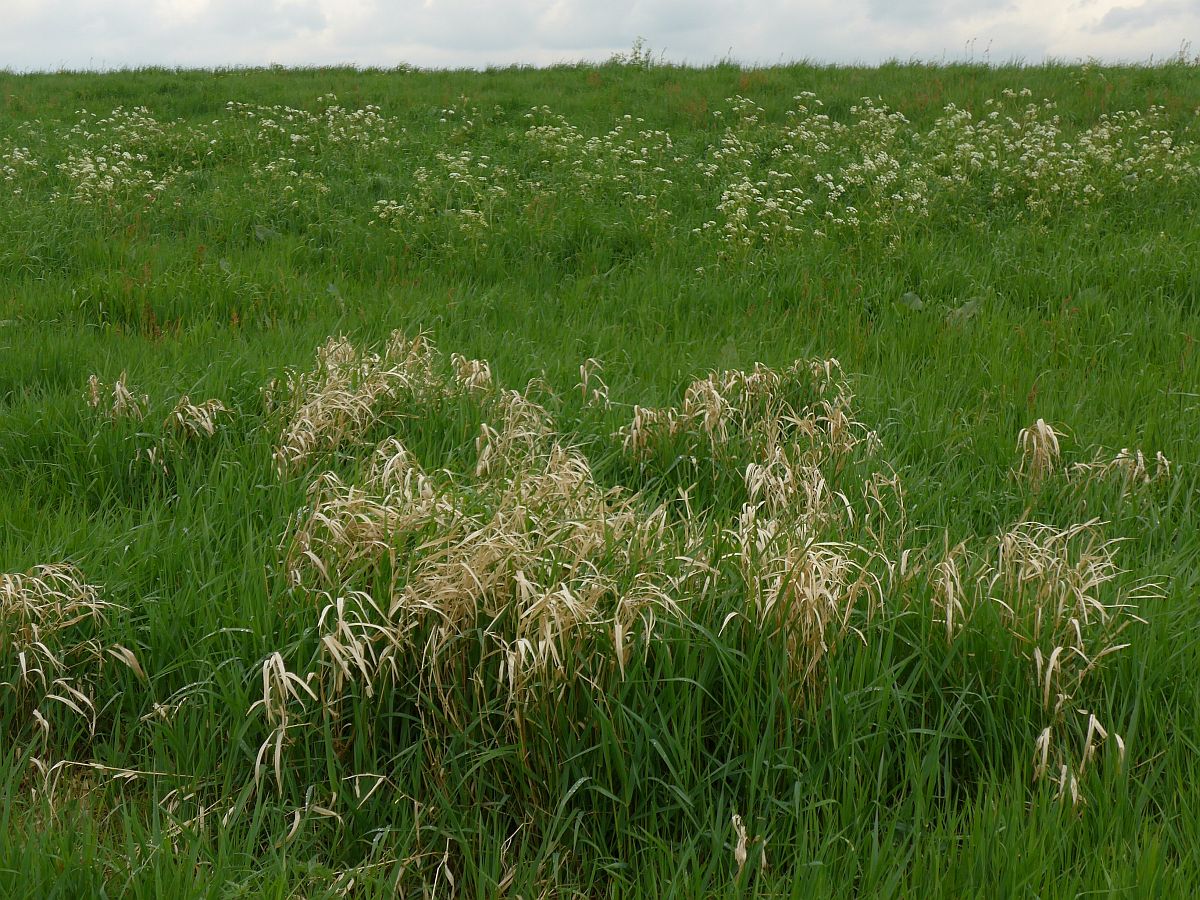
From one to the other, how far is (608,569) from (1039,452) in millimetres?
2105

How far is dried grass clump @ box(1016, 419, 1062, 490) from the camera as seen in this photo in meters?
3.94

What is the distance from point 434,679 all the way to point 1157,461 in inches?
129

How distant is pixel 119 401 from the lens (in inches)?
171

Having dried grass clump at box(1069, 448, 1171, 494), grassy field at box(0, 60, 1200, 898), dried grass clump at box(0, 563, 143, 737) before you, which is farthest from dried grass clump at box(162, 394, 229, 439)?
dried grass clump at box(1069, 448, 1171, 494)

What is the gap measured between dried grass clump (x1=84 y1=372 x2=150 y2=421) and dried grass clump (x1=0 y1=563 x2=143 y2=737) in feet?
5.04

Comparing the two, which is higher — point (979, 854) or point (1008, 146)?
point (1008, 146)

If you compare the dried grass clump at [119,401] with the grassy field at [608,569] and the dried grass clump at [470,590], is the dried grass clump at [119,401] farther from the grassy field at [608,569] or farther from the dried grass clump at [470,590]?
the dried grass clump at [470,590]

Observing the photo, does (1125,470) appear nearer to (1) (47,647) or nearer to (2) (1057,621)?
(2) (1057,621)

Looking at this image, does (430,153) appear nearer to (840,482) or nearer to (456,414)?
(456,414)

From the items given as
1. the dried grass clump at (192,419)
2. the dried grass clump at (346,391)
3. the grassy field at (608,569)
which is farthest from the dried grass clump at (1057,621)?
the dried grass clump at (192,419)

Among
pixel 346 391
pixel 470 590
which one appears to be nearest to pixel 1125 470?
pixel 470 590

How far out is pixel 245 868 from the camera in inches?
83.6

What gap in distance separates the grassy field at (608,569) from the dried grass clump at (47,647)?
17mm

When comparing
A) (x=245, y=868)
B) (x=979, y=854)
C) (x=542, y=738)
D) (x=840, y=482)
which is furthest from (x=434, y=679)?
(x=840, y=482)
